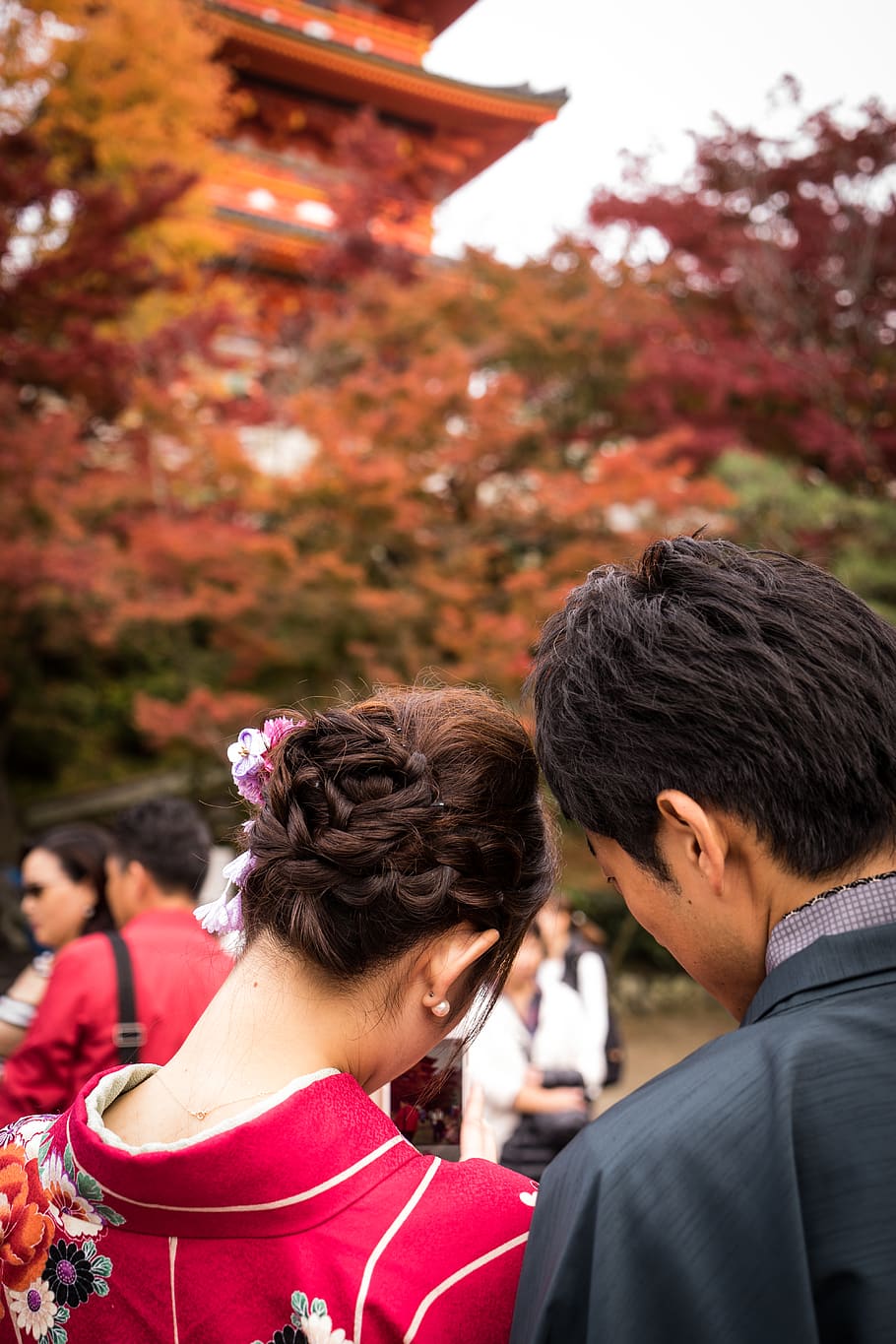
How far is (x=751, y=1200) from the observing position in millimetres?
958

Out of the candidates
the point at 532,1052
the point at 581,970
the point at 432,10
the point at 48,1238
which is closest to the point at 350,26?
the point at 432,10

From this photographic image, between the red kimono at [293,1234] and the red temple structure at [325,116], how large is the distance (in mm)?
12591

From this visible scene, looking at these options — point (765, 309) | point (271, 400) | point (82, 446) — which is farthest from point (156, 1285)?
point (271, 400)

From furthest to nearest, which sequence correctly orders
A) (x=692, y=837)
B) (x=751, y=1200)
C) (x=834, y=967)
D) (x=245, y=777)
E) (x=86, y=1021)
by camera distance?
(x=86, y=1021), (x=245, y=777), (x=692, y=837), (x=834, y=967), (x=751, y=1200)

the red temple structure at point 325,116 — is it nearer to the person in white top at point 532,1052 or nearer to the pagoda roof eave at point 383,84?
the pagoda roof eave at point 383,84

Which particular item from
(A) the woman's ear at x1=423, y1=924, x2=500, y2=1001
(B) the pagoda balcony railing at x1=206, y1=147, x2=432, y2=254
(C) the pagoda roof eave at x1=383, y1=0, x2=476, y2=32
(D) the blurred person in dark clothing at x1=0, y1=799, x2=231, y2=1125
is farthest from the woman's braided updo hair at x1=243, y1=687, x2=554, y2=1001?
(C) the pagoda roof eave at x1=383, y1=0, x2=476, y2=32

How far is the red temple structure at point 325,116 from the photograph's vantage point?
13.6 meters

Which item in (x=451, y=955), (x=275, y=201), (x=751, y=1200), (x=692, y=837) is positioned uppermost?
(x=692, y=837)

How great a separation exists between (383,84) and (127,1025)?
15321 mm

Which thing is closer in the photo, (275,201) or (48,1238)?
(48,1238)

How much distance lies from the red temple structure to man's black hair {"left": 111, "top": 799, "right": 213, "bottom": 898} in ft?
34.8

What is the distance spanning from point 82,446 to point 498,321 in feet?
12.5

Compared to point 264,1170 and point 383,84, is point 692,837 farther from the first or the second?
point 383,84

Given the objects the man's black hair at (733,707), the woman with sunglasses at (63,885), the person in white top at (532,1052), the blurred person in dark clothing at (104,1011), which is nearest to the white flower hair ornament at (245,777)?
the man's black hair at (733,707)
